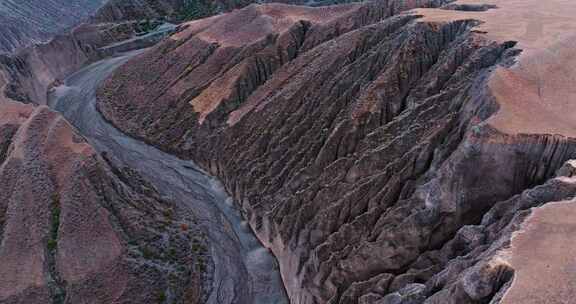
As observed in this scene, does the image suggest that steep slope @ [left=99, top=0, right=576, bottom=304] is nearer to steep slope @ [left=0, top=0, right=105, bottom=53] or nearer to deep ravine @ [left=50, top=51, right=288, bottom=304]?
deep ravine @ [left=50, top=51, right=288, bottom=304]

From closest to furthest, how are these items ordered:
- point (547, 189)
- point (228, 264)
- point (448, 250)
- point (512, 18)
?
point (547, 189)
point (448, 250)
point (512, 18)
point (228, 264)

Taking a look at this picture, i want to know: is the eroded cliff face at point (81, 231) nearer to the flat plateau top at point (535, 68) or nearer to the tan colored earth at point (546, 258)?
the tan colored earth at point (546, 258)

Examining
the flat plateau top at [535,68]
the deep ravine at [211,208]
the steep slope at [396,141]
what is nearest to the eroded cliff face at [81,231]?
the deep ravine at [211,208]

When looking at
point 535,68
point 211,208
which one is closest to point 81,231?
point 211,208

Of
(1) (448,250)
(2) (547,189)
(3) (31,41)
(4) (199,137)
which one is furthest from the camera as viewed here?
(3) (31,41)

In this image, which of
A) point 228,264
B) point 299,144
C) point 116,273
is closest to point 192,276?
point 228,264

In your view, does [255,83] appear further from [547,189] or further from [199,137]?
[547,189]

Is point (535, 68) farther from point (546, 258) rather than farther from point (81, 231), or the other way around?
point (81, 231)
